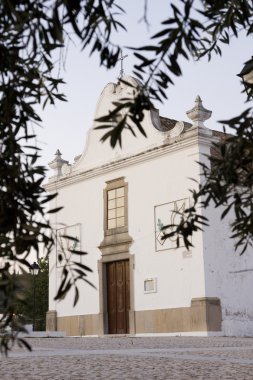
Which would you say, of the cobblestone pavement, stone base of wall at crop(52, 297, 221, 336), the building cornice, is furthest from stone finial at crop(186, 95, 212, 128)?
the cobblestone pavement

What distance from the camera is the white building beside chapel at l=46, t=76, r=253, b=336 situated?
17.9m

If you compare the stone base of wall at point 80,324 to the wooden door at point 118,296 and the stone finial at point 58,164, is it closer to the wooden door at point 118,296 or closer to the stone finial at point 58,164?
the wooden door at point 118,296

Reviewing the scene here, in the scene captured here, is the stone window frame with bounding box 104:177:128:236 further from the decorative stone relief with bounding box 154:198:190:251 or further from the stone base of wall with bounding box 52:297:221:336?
the stone base of wall with bounding box 52:297:221:336

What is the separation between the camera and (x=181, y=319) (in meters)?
18.0

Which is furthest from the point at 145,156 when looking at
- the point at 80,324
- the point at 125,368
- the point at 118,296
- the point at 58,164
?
the point at 125,368

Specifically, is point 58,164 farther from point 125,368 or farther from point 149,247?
point 125,368

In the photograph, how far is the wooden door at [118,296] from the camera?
65.2 ft

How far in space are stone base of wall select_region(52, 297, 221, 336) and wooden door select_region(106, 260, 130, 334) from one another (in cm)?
45

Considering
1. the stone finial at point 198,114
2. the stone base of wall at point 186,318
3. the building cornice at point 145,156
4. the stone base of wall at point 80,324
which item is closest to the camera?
the stone base of wall at point 186,318

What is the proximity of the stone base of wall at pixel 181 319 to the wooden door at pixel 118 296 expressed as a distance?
0.45 m

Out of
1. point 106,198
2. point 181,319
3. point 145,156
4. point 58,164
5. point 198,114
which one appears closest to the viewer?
point 181,319

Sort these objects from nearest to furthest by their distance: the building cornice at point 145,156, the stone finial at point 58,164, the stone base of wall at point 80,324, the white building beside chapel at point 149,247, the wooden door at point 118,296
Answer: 1. the white building beside chapel at point 149,247
2. the building cornice at point 145,156
3. the wooden door at point 118,296
4. the stone base of wall at point 80,324
5. the stone finial at point 58,164

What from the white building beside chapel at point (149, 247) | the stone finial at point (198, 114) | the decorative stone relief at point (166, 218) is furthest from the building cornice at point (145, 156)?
the decorative stone relief at point (166, 218)

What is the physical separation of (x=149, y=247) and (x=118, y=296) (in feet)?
7.03
